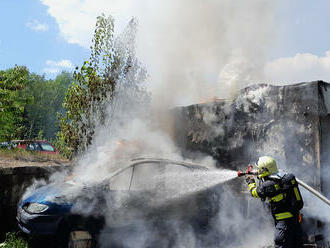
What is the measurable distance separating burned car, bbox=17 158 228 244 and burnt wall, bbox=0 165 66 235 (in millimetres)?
1203

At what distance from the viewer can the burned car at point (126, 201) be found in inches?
183

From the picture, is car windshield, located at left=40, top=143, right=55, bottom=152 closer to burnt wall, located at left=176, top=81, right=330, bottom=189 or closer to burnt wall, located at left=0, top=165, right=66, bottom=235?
burnt wall, located at left=0, top=165, right=66, bottom=235

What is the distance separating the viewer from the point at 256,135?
689 cm

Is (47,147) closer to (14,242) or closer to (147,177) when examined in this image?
(14,242)

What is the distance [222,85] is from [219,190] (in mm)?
5876

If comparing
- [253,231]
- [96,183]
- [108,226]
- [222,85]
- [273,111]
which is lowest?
[253,231]

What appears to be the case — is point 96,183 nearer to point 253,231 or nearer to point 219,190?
point 219,190

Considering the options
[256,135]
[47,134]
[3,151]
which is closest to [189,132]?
[256,135]

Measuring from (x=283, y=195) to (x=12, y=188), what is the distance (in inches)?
218

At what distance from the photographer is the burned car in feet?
15.3

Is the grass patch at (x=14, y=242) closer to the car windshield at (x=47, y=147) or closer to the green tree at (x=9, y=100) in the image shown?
the green tree at (x=9, y=100)

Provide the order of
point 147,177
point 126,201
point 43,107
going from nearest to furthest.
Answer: point 126,201, point 147,177, point 43,107

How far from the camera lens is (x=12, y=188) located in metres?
6.32

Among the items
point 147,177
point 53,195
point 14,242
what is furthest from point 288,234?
point 14,242
